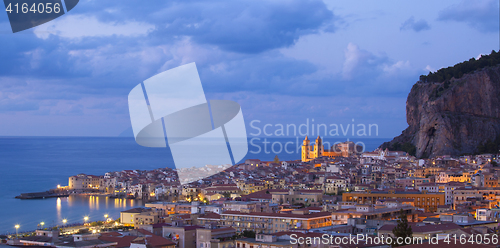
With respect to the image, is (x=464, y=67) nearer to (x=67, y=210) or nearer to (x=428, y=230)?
(x=67, y=210)

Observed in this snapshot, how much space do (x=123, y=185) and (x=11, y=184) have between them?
6436mm

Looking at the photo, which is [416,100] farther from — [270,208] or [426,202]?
[270,208]

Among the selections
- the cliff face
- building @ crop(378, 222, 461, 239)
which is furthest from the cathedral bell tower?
building @ crop(378, 222, 461, 239)

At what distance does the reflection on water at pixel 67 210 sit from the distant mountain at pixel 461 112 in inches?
648

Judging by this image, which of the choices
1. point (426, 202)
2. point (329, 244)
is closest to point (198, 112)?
point (329, 244)

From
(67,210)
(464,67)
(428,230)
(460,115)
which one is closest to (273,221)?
(428,230)

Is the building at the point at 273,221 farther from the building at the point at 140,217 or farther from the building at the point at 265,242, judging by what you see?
the building at the point at 265,242

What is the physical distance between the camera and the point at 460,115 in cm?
3117

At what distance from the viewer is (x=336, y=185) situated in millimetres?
22312

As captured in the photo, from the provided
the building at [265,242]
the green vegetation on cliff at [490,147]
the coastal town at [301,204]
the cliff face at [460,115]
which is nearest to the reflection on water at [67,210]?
the coastal town at [301,204]

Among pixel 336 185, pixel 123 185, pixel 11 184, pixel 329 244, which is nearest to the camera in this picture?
pixel 329 244

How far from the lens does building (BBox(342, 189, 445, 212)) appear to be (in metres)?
16.2

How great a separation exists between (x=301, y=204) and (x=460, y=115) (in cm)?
1780

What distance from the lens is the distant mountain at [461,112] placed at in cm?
3055
